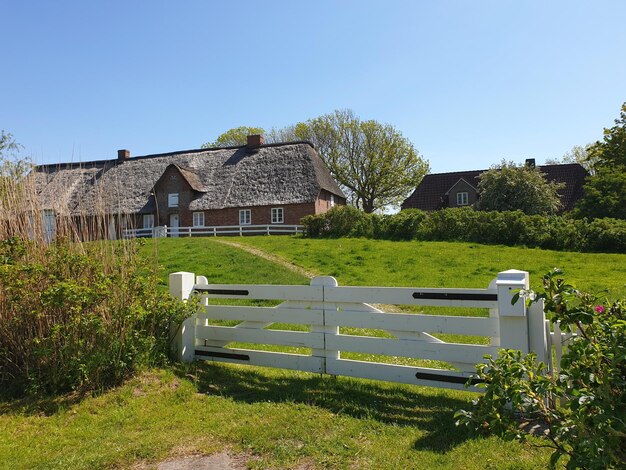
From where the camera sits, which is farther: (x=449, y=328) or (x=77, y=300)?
(x=77, y=300)

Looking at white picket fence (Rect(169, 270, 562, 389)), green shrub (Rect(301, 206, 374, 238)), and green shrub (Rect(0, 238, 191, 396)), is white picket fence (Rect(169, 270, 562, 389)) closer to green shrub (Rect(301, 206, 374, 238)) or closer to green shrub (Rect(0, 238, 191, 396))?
green shrub (Rect(0, 238, 191, 396))

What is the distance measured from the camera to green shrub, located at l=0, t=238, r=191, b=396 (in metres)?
5.11

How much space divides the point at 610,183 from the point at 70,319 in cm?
2723

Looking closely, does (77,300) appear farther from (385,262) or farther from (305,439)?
(385,262)

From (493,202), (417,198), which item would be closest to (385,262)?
(493,202)

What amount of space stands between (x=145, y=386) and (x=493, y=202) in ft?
88.8

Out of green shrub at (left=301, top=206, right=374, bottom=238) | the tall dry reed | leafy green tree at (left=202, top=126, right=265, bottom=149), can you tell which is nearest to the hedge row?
green shrub at (left=301, top=206, right=374, bottom=238)

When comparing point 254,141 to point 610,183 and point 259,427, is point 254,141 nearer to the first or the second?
point 610,183

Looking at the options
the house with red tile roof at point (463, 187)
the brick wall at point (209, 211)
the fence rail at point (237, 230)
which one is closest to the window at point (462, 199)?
the house with red tile roof at point (463, 187)

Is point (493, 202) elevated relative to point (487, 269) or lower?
elevated

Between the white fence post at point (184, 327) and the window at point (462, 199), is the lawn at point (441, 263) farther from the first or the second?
the window at point (462, 199)

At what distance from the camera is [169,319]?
604 centimetres

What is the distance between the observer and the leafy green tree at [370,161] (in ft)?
153

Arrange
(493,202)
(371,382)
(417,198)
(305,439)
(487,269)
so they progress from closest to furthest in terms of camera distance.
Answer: (305,439)
(371,382)
(487,269)
(493,202)
(417,198)
